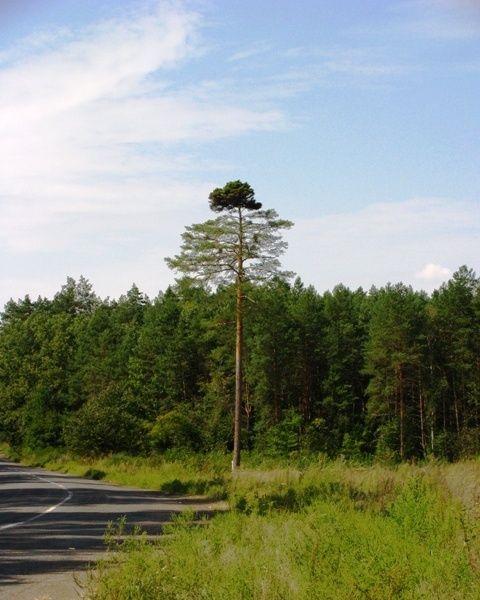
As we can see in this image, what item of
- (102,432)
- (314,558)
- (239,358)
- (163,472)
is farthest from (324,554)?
(102,432)

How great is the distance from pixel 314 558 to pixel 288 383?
66462 mm

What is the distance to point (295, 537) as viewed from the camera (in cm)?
996

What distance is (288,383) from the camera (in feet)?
245

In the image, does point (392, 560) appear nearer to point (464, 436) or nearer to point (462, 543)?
point (462, 543)

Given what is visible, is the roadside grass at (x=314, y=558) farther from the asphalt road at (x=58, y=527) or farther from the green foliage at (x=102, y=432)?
the green foliage at (x=102, y=432)

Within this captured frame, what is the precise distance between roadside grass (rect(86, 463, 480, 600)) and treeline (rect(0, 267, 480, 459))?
37.4m

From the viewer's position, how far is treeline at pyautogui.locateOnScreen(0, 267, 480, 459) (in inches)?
2467

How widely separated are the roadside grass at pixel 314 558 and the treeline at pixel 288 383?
3739cm

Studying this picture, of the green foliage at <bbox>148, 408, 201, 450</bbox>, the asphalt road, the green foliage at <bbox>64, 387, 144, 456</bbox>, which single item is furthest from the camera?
the green foliage at <bbox>148, 408, 201, 450</bbox>

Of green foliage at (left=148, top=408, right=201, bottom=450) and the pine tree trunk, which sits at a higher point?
the pine tree trunk

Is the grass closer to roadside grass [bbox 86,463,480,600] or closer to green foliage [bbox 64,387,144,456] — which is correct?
roadside grass [bbox 86,463,480,600]

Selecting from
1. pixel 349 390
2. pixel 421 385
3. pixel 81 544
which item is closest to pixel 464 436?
pixel 421 385

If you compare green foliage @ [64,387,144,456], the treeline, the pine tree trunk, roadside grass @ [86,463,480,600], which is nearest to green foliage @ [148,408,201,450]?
the treeline

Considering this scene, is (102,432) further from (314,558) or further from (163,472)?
(314,558)
